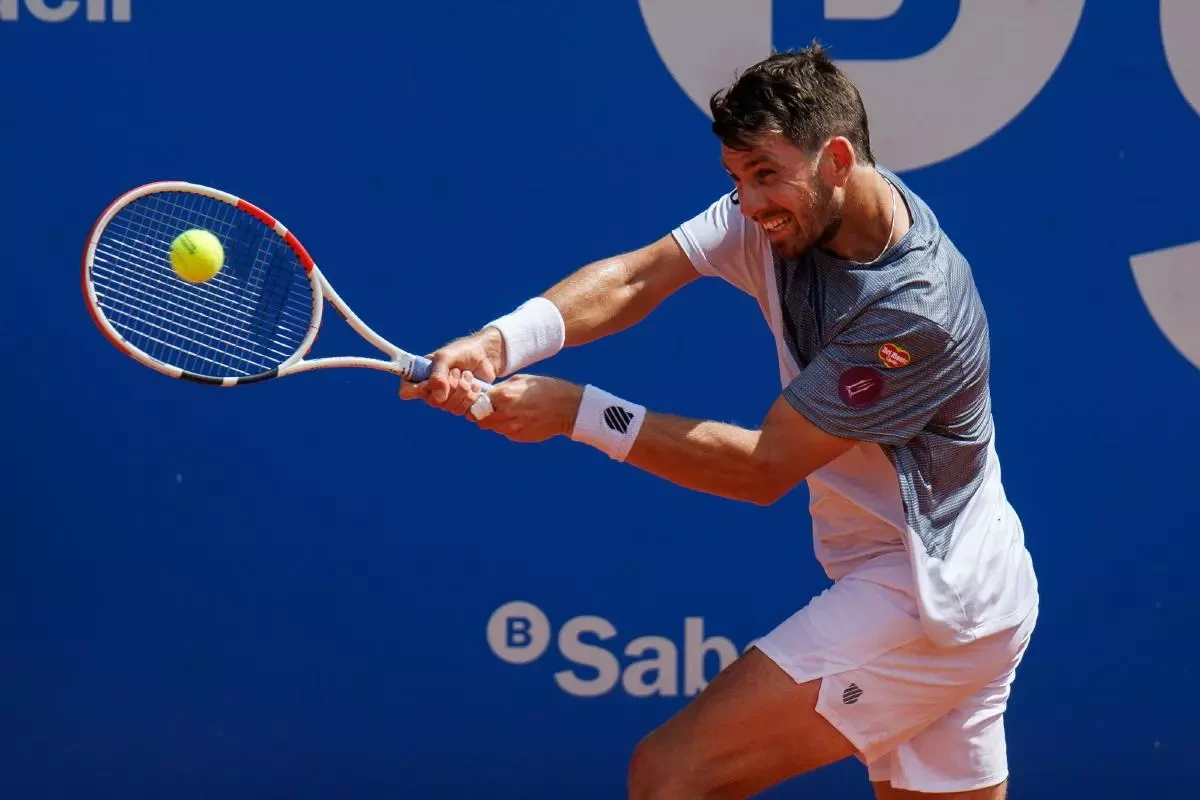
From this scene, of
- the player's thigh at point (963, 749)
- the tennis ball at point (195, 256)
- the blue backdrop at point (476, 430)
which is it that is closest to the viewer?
the tennis ball at point (195, 256)

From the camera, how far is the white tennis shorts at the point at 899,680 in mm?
3020

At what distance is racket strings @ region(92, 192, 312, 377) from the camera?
11.2 feet

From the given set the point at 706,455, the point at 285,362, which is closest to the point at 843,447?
the point at 706,455

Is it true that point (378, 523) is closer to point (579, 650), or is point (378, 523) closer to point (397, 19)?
point (579, 650)

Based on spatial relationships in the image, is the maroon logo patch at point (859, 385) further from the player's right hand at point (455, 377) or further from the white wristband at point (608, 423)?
the player's right hand at point (455, 377)

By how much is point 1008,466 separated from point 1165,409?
15.6 inches

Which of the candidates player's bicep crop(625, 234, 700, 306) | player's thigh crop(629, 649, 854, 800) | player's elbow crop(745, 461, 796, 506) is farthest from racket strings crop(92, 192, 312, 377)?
player's thigh crop(629, 649, 854, 800)

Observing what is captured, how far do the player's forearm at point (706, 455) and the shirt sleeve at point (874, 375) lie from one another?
0.13m

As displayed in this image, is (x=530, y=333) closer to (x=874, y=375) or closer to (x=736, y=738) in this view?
(x=874, y=375)

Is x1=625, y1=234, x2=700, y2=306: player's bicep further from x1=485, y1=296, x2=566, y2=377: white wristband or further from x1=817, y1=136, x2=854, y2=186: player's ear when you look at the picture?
x1=817, y1=136, x2=854, y2=186: player's ear

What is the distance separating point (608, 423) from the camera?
2.98 meters

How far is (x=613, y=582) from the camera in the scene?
4070 mm

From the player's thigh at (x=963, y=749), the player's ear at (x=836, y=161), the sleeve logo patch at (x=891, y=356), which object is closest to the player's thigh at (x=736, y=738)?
the player's thigh at (x=963, y=749)

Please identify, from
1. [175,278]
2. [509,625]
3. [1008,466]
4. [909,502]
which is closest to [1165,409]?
[1008,466]
